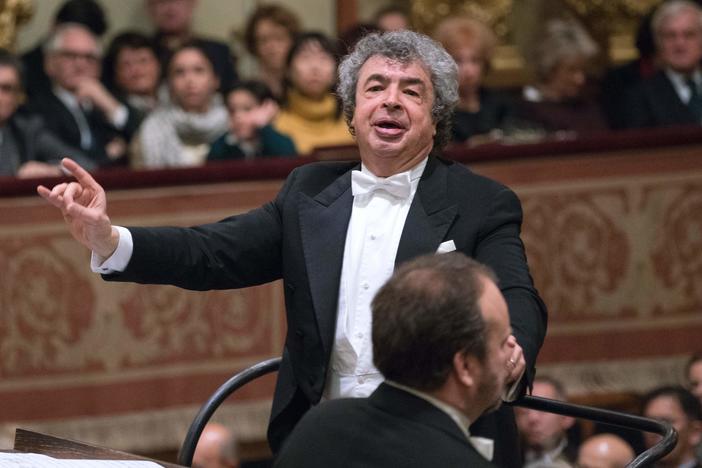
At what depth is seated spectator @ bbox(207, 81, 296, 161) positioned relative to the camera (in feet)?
21.5

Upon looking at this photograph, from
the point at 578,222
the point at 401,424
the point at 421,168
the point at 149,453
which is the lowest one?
the point at 149,453

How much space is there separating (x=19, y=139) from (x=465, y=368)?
4.32 m

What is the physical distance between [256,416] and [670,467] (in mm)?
1691

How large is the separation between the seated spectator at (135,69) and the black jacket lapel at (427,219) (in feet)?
12.5

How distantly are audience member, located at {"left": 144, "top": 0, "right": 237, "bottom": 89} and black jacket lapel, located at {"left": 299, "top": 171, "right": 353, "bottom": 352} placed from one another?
3987 millimetres

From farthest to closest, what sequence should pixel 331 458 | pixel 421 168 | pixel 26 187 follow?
1. pixel 26 187
2. pixel 421 168
3. pixel 331 458

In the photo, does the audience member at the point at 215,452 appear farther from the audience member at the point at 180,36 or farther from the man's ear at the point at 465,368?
the man's ear at the point at 465,368

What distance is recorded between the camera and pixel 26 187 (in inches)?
236

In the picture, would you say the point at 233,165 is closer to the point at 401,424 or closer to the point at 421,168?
the point at 421,168

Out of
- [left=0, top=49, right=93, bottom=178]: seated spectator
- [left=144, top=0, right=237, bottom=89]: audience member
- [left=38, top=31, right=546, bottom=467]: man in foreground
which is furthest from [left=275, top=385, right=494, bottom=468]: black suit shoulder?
[left=144, top=0, right=237, bottom=89]: audience member

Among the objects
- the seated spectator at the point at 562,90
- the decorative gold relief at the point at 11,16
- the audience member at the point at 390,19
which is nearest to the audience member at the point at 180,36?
the decorative gold relief at the point at 11,16

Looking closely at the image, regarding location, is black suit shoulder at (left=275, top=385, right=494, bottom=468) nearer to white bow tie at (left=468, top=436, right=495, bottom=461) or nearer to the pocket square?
white bow tie at (left=468, top=436, right=495, bottom=461)

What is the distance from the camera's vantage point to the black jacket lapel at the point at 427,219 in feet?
10.8

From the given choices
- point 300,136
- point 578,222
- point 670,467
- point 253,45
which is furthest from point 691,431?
point 253,45
